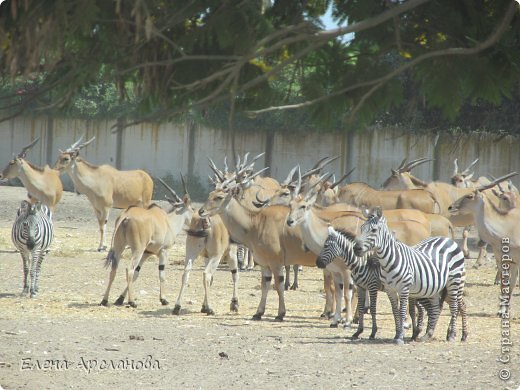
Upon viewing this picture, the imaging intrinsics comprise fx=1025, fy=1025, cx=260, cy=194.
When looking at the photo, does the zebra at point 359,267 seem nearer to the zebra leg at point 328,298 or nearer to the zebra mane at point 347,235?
the zebra mane at point 347,235

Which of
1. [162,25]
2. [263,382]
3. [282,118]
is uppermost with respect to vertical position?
[282,118]

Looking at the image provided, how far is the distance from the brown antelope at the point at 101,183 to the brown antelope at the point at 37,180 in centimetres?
32

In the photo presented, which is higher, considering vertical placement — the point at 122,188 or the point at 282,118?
the point at 282,118

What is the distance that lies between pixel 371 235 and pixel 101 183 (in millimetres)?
10516

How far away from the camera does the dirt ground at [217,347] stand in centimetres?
761

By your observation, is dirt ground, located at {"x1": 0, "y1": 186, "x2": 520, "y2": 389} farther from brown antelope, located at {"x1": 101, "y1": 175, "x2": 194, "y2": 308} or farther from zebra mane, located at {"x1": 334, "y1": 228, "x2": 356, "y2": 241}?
zebra mane, located at {"x1": 334, "y1": 228, "x2": 356, "y2": 241}

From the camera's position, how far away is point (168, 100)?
15.4 ft

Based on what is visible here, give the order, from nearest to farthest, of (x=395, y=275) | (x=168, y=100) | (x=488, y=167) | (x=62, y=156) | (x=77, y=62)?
1. (x=77, y=62)
2. (x=168, y=100)
3. (x=395, y=275)
4. (x=62, y=156)
5. (x=488, y=167)

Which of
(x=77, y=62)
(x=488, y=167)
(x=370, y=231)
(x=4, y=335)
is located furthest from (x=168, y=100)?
(x=488, y=167)

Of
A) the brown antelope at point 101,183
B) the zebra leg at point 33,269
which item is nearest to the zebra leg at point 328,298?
the zebra leg at point 33,269

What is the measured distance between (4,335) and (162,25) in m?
5.56

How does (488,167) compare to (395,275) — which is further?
(488,167)

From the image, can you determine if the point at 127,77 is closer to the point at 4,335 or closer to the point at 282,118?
the point at 4,335

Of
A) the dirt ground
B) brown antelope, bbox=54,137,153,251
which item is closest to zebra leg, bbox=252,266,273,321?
the dirt ground
